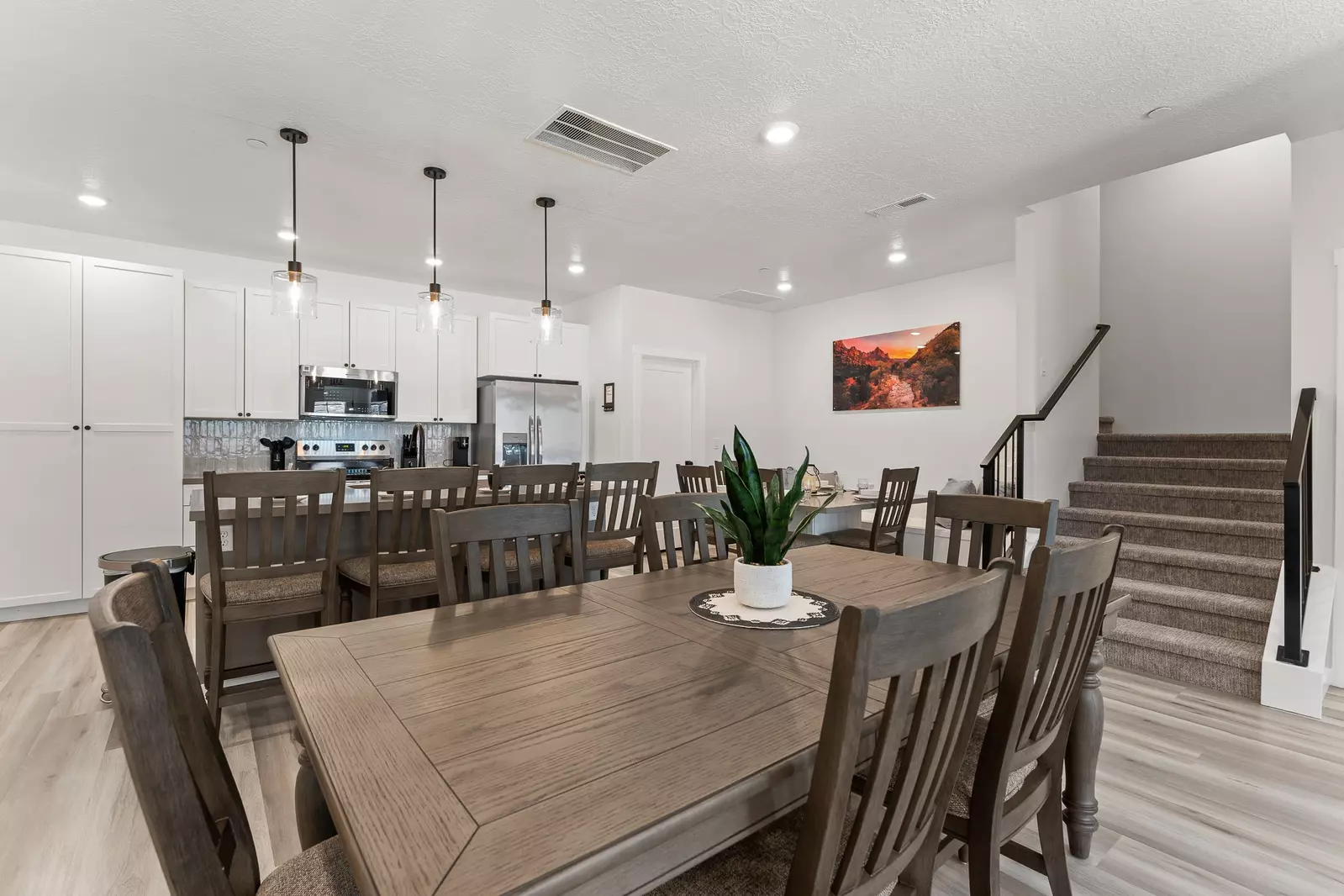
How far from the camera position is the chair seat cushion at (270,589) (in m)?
2.25

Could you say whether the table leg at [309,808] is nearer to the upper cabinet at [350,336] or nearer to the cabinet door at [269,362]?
the cabinet door at [269,362]

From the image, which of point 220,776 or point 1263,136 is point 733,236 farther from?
point 220,776

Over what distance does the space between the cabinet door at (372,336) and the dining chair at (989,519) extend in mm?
4858

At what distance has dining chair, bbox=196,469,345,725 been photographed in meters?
2.15

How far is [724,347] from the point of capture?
7.01 m

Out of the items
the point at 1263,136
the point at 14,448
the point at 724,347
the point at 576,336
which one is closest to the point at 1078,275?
the point at 1263,136

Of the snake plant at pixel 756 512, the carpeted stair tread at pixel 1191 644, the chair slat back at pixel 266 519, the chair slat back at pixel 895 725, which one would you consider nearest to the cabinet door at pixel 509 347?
the chair slat back at pixel 266 519

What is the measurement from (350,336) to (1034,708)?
5.58 metres

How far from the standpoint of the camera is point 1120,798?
6.73 feet

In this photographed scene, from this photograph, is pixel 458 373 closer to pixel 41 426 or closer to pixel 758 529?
pixel 41 426

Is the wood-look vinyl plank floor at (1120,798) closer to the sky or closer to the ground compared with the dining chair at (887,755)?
closer to the ground

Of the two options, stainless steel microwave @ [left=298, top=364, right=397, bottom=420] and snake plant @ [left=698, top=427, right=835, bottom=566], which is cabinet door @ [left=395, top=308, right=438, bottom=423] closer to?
stainless steel microwave @ [left=298, top=364, right=397, bottom=420]

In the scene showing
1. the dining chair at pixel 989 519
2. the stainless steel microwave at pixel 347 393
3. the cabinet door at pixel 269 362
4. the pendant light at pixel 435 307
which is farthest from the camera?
the stainless steel microwave at pixel 347 393

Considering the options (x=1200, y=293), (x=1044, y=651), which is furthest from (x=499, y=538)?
(x=1200, y=293)
